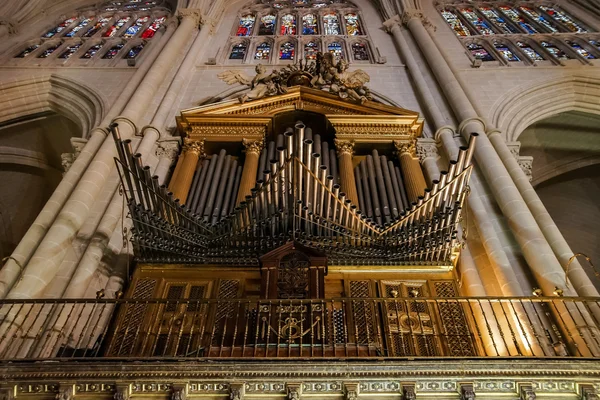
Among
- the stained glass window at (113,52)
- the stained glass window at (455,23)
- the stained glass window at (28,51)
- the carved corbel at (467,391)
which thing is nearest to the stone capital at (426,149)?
the carved corbel at (467,391)

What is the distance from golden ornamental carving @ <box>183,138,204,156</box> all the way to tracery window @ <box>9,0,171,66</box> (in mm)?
6253

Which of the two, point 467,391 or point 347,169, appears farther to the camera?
point 347,169

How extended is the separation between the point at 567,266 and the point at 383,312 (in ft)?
9.54

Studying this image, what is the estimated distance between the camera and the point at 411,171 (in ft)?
35.7

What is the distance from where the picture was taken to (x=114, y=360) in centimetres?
580

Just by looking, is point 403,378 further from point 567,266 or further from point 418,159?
point 418,159

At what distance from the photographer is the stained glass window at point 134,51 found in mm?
17283

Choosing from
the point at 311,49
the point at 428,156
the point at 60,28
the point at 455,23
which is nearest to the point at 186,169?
the point at 428,156

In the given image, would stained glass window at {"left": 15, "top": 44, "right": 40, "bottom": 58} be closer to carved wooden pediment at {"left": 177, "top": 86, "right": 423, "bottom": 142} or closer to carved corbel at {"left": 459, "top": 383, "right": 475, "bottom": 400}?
carved wooden pediment at {"left": 177, "top": 86, "right": 423, "bottom": 142}

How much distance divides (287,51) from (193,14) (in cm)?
352

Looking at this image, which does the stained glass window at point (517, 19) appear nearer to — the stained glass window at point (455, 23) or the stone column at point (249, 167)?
the stained glass window at point (455, 23)

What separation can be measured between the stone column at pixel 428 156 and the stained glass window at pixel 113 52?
10.6 m

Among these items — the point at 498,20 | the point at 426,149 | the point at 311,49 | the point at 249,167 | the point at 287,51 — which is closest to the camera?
the point at 249,167

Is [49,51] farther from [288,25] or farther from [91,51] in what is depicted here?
[288,25]
